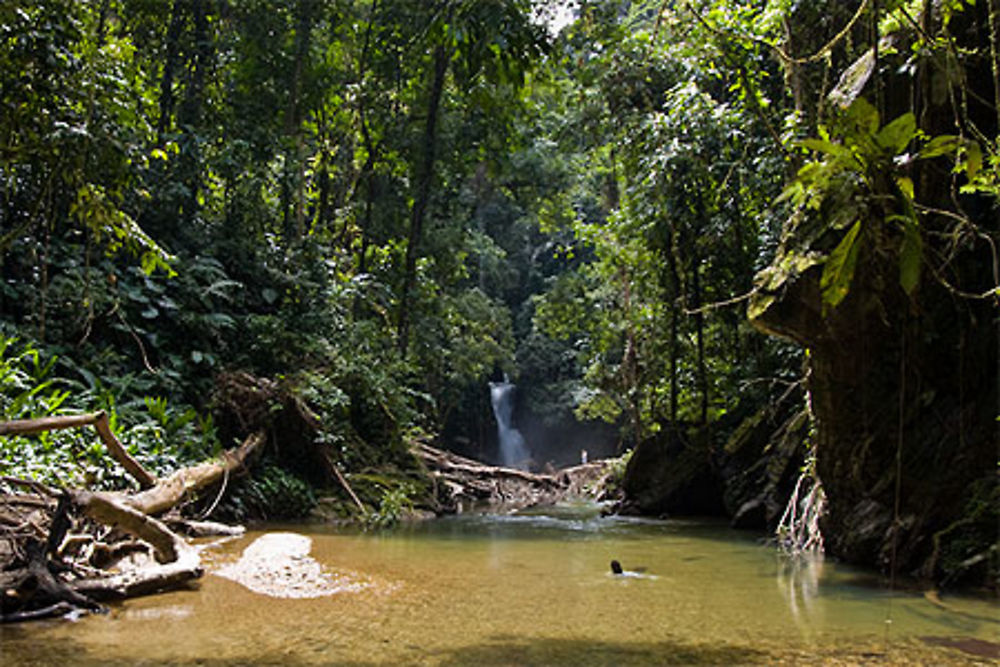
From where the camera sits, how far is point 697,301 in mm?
12961

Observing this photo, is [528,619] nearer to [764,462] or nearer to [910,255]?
[910,255]

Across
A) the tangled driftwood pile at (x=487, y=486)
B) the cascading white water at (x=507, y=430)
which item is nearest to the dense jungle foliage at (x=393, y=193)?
the tangled driftwood pile at (x=487, y=486)

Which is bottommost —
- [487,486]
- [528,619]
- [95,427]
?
[528,619]

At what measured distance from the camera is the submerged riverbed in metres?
3.71

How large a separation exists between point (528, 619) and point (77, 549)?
329cm

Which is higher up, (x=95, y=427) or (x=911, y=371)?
(x=911, y=371)

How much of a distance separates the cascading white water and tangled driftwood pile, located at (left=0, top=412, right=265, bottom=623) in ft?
79.3

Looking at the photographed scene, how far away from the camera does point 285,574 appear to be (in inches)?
222

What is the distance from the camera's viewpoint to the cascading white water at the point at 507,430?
3080 centimetres

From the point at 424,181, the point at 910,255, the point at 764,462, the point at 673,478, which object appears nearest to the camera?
the point at 910,255

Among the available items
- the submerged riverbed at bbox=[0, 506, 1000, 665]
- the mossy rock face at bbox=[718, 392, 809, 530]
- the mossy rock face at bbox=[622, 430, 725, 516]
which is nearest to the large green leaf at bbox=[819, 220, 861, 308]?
the submerged riverbed at bbox=[0, 506, 1000, 665]

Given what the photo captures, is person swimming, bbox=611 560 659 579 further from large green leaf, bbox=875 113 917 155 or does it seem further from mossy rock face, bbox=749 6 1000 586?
large green leaf, bbox=875 113 917 155

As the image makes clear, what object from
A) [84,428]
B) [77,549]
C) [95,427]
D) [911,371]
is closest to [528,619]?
[77,549]

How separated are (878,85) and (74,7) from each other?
6.58m
